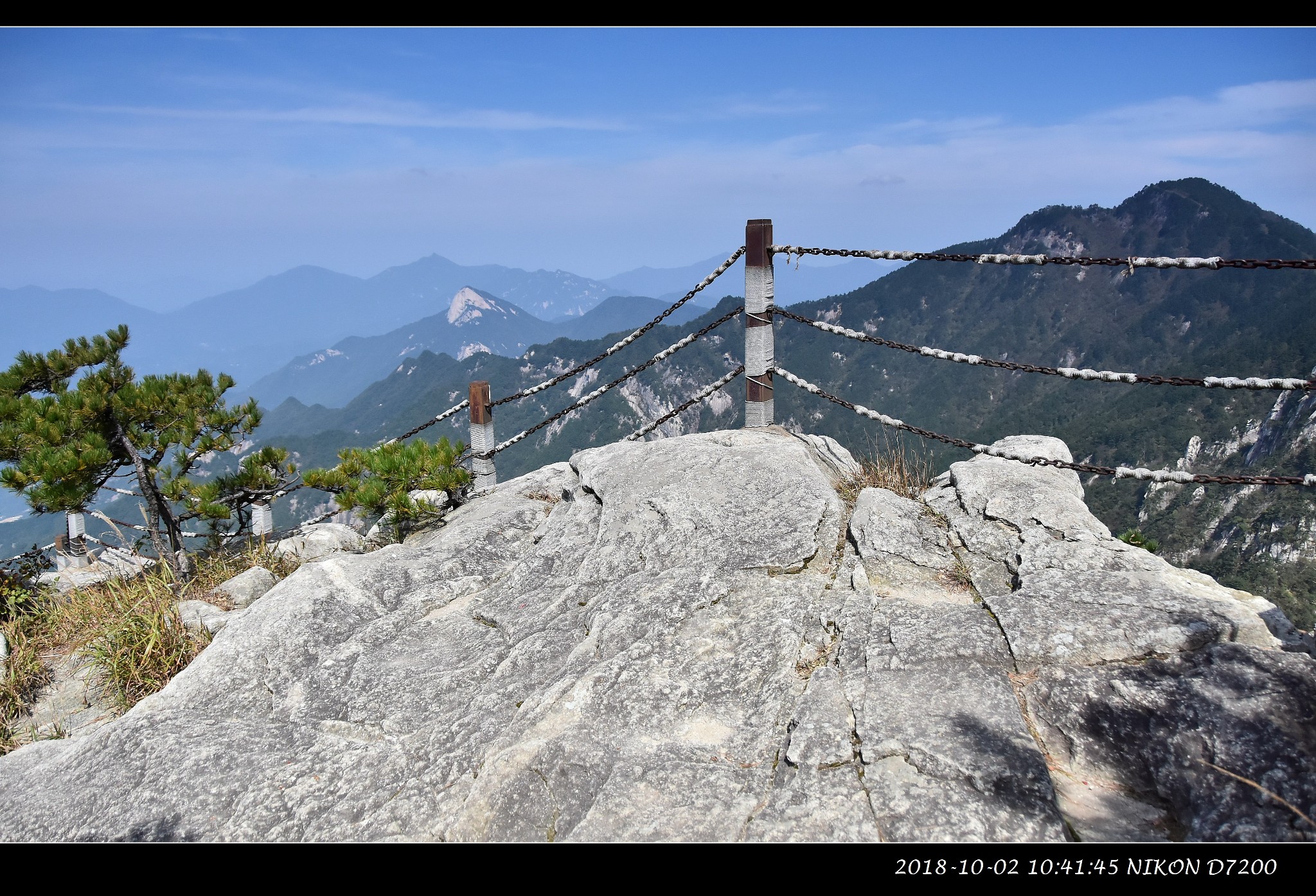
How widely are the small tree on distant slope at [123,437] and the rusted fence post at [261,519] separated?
0.51 metres

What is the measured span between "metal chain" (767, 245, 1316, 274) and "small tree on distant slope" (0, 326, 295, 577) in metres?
5.66

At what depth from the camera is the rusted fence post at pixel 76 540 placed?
36.1 ft

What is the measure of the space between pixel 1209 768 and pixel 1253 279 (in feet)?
715

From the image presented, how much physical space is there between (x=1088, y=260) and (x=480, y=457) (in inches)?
230

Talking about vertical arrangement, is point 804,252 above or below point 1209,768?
above

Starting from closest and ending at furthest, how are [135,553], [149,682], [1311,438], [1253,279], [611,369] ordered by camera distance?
[149,682] → [135,553] → [1311,438] → [1253,279] → [611,369]

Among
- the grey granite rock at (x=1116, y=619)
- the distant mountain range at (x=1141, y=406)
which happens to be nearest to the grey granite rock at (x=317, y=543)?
the grey granite rock at (x=1116, y=619)

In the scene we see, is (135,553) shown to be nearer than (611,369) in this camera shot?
Yes

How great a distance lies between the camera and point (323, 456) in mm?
194250

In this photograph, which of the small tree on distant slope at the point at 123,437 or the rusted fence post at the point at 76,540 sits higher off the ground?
the small tree on distant slope at the point at 123,437

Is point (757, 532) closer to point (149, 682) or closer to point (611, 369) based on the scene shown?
point (149, 682)

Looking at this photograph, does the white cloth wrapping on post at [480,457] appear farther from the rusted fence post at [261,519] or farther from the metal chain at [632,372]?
the rusted fence post at [261,519]

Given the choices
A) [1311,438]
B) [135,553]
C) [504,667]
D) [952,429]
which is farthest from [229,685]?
[952,429]

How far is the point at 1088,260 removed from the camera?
216 inches
